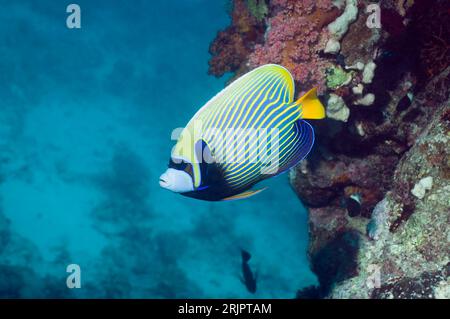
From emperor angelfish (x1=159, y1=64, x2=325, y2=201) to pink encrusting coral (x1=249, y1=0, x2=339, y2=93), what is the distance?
5.57 feet

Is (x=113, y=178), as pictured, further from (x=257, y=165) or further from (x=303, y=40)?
(x=257, y=165)

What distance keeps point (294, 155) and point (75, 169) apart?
1570 centimetres

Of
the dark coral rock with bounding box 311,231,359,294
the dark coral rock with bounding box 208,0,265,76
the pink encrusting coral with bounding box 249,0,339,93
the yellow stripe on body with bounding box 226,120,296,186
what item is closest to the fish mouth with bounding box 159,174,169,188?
the yellow stripe on body with bounding box 226,120,296,186

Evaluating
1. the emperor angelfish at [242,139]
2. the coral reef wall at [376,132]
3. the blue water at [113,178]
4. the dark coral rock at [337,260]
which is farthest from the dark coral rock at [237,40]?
the blue water at [113,178]

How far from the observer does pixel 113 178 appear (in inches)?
603

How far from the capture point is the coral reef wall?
300 cm

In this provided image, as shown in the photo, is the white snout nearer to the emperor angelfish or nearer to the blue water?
the emperor angelfish

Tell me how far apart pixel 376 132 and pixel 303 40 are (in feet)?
4.46

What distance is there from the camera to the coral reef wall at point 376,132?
3.00m

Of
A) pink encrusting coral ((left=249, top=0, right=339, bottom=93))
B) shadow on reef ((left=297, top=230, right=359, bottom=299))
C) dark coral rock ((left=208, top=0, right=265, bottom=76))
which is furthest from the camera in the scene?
dark coral rock ((left=208, top=0, right=265, bottom=76))

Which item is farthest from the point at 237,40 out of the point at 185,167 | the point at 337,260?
the point at 185,167
